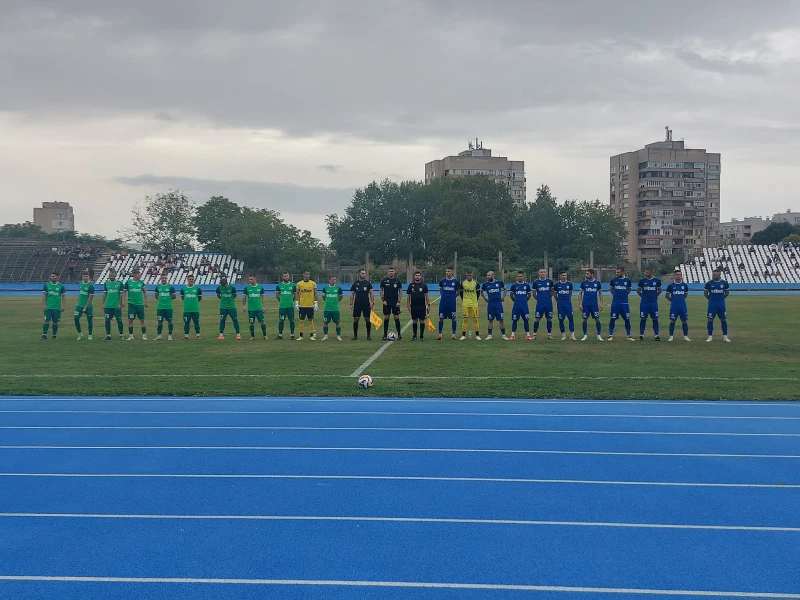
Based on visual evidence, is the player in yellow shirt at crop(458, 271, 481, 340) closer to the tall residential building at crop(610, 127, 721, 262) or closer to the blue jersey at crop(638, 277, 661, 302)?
the blue jersey at crop(638, 277, 661, 302)

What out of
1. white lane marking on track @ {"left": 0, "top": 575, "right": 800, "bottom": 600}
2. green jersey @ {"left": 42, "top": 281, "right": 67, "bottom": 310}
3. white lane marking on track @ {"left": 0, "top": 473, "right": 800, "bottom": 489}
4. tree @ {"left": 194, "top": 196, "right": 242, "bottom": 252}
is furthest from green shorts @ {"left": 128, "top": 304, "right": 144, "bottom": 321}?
tree @ {"left": 194, "top": 196, "right": 242, "bottom": 252}

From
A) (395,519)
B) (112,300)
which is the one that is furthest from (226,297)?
(395,519)

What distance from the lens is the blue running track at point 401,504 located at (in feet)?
15.1

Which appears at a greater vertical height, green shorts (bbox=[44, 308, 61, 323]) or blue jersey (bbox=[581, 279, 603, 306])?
blue jersey (bbox=[581, 279, 603, 306])

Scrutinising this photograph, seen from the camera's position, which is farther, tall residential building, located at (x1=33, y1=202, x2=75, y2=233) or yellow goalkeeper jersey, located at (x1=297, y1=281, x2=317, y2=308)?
tall residential building, located at (x1=33, y1=202, x2=75, y2=233)

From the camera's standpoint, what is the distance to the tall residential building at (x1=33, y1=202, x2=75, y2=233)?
123 metres

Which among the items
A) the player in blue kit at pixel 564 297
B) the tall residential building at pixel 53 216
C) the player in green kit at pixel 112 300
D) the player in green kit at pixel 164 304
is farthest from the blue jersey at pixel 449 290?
the tall residential building at pixel 53 216

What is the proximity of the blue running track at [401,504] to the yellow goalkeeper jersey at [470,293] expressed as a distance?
8.81 metres

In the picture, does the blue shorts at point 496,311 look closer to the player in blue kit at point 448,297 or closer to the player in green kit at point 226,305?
the player in blue kit at point 448,297

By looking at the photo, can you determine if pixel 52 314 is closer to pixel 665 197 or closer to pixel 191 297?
pixel 191 297

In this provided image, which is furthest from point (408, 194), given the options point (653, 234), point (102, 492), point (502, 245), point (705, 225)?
point (102, 492)

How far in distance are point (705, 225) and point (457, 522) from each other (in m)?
104

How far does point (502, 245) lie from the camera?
213ft

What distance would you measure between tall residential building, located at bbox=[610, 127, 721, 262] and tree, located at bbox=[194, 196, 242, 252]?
168 feet
